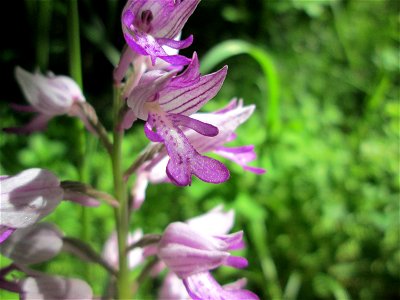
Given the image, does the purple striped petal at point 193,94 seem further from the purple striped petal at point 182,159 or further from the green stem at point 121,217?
the green stem at point 121,217

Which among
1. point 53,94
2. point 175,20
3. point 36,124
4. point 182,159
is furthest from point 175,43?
point 36,124

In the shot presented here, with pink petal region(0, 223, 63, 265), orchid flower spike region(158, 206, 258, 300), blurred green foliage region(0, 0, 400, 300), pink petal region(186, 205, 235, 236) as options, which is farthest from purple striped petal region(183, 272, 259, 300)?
blurred green foliage region(0, 0, 400, 300)

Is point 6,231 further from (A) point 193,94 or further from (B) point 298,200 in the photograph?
(B) point 298,200

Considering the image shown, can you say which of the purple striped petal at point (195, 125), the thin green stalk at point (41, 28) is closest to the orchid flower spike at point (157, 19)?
the purple striped petal at point (195, 125)

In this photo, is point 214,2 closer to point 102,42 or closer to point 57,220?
point 102,42

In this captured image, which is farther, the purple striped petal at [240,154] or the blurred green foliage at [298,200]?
the blurred green foliage at [298,200]

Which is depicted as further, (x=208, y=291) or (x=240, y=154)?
(x=240, y=154)
